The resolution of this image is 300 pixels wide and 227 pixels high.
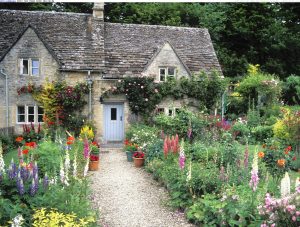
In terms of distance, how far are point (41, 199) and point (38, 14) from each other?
17794mm

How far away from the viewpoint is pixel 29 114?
19422 millimetres

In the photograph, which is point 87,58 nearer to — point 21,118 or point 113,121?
point 113,121

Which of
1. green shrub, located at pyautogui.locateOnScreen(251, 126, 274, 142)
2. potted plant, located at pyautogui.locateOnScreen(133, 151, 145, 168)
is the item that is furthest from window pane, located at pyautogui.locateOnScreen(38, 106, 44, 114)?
green shrub, located at pyautogui.locateOnScreen(251, 126, 274, 142)

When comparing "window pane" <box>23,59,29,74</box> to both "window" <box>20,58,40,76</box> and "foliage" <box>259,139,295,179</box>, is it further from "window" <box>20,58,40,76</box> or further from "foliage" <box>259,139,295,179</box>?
"foliage" <box>259,139,295,179</box>

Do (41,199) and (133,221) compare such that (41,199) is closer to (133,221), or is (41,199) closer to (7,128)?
(133,221)

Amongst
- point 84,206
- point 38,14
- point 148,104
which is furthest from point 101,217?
point 38,14

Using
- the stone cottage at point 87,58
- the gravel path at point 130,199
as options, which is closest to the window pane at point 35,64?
the stone cottage at point 87,58

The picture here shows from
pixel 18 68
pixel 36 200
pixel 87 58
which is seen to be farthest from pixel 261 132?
pixel 36 200

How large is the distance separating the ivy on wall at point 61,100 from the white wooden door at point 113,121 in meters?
1.53

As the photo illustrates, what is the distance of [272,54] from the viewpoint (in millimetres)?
35531

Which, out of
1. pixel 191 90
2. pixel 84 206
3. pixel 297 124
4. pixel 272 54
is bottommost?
pixel 84 206

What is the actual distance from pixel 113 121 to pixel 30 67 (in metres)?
5.33

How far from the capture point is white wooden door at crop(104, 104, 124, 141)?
19859mm

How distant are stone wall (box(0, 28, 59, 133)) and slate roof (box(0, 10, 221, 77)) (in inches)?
12.5
